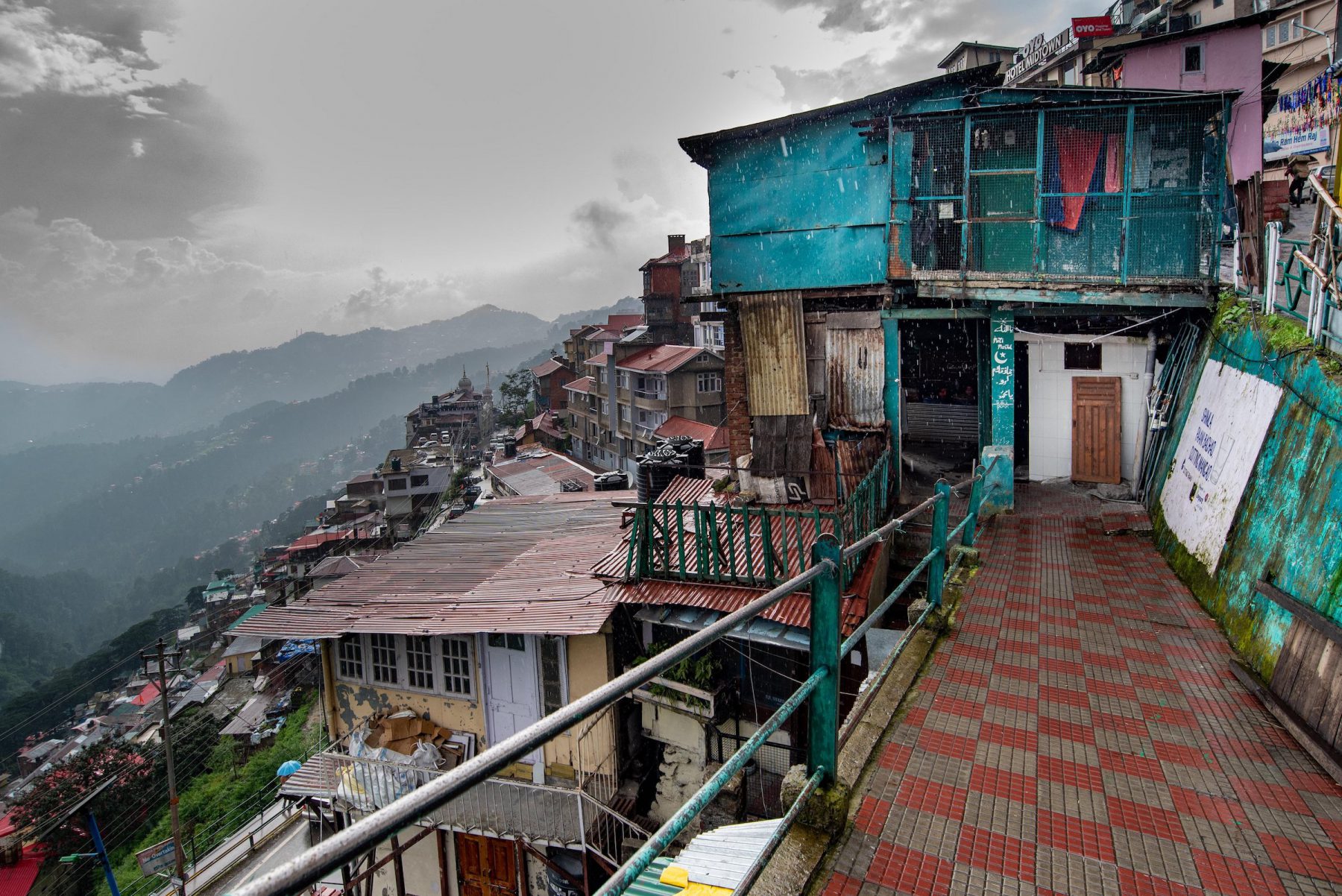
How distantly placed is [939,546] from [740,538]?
16.1ft

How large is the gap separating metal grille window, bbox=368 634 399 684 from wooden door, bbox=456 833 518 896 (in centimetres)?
347

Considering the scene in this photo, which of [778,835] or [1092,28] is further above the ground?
[1092,28]

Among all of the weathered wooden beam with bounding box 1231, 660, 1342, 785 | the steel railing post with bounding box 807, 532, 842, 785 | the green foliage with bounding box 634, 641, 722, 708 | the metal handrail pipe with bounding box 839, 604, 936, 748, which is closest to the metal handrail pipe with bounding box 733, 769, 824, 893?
the steel railing post with bounding box 807, 532, 842, 785

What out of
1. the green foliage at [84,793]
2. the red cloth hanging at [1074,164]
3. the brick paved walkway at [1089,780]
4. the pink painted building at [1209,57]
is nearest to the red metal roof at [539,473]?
the green foliage at [84,793]

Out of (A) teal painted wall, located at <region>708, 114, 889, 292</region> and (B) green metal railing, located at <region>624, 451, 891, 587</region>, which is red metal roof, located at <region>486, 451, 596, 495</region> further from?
(B) green metal railing, located at <region>624, 451, 891, 587</region>

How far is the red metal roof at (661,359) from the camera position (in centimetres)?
3959

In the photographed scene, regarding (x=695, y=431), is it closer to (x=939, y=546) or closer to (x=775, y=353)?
(x=775, y=353)

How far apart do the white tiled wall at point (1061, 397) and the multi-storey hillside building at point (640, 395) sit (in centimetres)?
2547

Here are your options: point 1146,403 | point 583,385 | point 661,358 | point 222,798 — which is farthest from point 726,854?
point 583,385

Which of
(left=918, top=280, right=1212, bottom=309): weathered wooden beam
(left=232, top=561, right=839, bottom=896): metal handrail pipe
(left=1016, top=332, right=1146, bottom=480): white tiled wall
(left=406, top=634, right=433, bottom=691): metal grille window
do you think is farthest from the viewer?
(left=406, top=634, right=433, bottom=691): metal grille window

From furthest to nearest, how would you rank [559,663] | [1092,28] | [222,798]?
1. [1092,28]
2. [222,798]
3. [559,663]

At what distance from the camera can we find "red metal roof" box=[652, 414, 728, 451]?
34.1m

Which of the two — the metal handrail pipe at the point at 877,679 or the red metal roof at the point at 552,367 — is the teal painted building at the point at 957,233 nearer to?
the metal handrail pipe at the point at 877,679

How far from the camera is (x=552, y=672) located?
1323 cm
